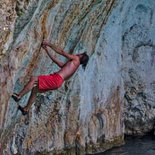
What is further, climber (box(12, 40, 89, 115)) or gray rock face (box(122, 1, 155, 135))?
gray rock face (box(122, 1, 155, 135))

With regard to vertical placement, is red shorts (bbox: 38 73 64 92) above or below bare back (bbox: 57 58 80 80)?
below

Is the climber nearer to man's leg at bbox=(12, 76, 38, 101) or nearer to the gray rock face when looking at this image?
man's leg at bbox=(12, 76, 38, 101)

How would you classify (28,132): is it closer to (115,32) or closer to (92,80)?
(92,80)

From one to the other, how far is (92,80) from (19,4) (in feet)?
25.2

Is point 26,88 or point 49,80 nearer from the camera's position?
point 26,88

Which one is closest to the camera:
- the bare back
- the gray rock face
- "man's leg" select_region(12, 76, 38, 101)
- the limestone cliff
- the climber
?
"man's leg" select_region(12, 76, 38, 101)

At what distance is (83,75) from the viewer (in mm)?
18641

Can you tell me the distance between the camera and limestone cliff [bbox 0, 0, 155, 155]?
13812mm

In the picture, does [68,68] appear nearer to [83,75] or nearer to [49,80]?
[49,80]

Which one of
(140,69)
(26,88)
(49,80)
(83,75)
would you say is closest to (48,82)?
(49,80)

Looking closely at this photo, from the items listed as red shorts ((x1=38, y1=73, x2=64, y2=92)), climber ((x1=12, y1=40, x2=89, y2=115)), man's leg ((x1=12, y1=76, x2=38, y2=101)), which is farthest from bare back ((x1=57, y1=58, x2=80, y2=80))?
man's leg ((x1=12, y1=76, x2=38, y2=101))

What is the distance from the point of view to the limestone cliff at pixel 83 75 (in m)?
13.8

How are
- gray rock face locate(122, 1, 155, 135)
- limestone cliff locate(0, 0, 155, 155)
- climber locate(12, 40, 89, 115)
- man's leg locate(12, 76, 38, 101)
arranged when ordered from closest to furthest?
1. man's leg locate(12, 76, 38, 101)
2. climber locate(12, 40, 89, 115)
3. limestone cliff locate(0, 0, 155, 155)
4. gray rock face locate(122, 1, 155, 135)

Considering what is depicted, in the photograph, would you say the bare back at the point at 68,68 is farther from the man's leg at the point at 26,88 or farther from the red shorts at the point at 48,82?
the man's leg at the point at 26,88
